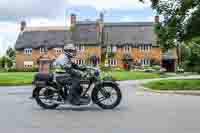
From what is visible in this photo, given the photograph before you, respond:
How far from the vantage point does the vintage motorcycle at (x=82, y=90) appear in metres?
13.7

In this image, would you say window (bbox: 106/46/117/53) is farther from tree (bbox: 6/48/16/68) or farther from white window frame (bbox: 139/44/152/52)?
tree (bbox: 6/48/16/68)

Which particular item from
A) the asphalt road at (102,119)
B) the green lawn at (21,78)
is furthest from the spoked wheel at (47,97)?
the green lawn at (21,78)

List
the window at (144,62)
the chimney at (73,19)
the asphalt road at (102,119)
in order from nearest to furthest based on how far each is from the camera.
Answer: the asphalt road at (102,119)
the window at (144,62)
the chimney at (73,19)

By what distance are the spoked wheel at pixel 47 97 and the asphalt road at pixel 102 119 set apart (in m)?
0.26

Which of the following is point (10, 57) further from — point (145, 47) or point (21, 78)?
point (21, 78)

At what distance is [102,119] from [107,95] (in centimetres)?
227

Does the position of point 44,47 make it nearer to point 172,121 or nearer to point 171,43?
point 171,43

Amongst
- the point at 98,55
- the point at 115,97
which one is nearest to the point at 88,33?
the point at 98,55

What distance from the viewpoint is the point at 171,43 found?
36.7m

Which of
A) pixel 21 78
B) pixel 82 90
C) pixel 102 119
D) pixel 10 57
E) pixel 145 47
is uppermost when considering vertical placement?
pixel 145 47

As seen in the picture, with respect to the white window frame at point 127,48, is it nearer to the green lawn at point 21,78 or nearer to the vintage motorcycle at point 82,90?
the green lawn at point 21,78

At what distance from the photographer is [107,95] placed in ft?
45.2

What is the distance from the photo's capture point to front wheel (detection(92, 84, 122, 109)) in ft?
45.2

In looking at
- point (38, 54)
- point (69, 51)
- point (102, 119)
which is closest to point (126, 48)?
point (38, 54)
